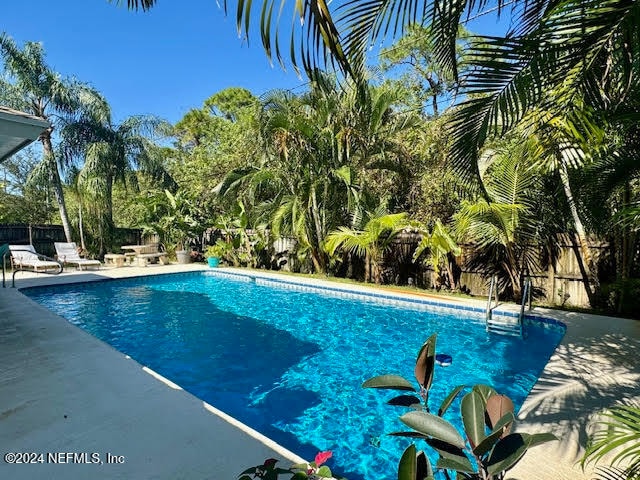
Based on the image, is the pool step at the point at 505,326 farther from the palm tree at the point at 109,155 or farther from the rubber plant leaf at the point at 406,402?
the palm tree at the point at 109,155

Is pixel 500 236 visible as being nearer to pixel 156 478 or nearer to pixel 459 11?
pixel 459 11

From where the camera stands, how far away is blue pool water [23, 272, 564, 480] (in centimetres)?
397

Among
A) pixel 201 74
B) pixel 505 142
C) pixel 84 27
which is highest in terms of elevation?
pixel 201 74

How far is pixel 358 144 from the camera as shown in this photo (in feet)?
38.4

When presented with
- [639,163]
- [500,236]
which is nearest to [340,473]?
[639,163]

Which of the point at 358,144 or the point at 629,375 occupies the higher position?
the point at 358,144

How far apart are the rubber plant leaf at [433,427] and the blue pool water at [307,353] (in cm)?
253

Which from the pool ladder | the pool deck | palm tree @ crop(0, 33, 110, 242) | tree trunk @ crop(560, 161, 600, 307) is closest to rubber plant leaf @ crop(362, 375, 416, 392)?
Answer: the pool deck

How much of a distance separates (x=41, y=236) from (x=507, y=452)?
21947 mm

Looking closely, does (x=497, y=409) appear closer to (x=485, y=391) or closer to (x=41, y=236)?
(x=485, y=391)

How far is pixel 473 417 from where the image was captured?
3.81 ft

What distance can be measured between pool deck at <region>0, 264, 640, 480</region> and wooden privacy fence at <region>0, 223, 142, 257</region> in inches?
573

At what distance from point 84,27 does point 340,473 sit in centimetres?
1638

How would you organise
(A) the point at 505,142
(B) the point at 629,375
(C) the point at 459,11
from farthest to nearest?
(A) the point at 505,142 → (B) the point at 629,375 → (C) the point at 459,11
